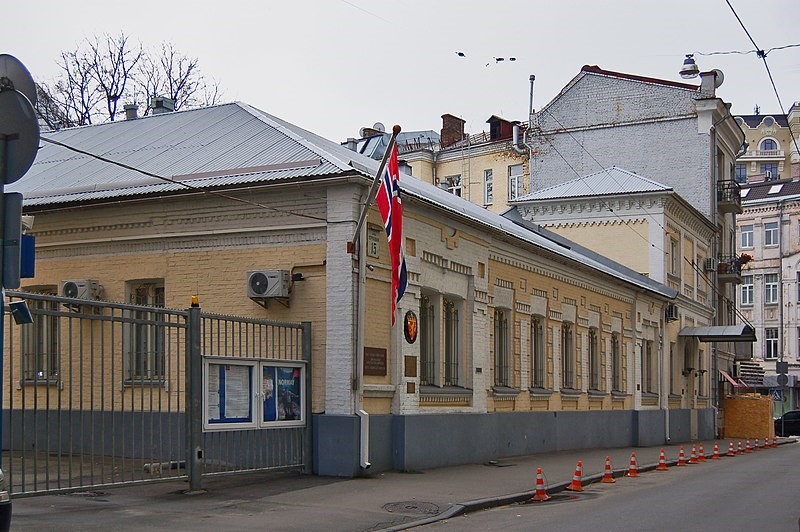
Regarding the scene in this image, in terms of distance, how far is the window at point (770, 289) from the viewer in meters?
72.2

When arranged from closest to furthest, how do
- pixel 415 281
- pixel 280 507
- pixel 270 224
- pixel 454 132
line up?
pixel 280 507 < pixel 270 224 < pixel 415 281 < pixel 454 132

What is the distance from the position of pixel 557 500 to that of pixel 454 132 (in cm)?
4287

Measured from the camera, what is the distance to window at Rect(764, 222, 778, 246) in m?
70.6

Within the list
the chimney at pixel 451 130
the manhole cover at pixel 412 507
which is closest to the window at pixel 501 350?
the manhole cover at pixel 412 507

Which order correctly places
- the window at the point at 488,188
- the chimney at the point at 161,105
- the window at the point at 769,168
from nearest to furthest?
the chimney at the point at 161,105 → the window at the point at 488,188 → the window at the point at 769,168

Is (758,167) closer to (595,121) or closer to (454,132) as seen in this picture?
(454,132)

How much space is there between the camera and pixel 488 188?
173 ft

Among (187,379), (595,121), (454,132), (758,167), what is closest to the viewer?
(187,379)

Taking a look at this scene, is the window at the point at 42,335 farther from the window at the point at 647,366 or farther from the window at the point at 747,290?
the window at the point at 747,290

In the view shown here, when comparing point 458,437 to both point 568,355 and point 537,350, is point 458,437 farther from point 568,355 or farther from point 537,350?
point 568,355

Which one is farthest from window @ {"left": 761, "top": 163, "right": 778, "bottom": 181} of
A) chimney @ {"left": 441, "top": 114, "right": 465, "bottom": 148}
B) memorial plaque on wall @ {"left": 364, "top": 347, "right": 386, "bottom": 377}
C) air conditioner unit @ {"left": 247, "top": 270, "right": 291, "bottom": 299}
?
air conditioner unit @ {"left": 247, "top": 270, "right": 291, "bottom": 299}

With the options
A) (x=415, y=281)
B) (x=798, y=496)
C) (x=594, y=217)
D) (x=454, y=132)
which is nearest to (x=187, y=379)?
(x=415, y=281)

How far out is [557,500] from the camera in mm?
15453

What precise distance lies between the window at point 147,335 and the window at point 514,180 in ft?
113
